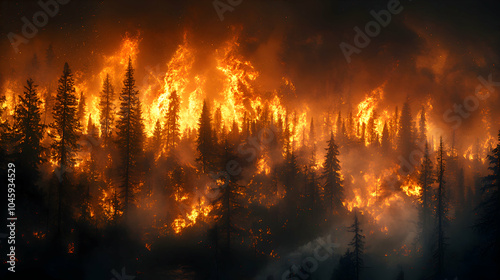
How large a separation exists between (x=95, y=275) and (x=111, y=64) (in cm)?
13121

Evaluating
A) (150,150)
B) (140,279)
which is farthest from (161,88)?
(140,279)

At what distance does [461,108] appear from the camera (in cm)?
15125

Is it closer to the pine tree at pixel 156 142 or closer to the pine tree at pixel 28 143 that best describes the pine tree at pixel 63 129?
the pine tree at pixel 28 143

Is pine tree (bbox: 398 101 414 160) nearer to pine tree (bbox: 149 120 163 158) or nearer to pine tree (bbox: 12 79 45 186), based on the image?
pine tree (bbox: 149 120 163 158)

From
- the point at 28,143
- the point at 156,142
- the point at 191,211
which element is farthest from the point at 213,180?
the point at 28,143

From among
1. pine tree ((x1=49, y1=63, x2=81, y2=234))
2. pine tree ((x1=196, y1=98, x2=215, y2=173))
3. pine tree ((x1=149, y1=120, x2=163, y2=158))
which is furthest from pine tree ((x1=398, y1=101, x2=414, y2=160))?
pine tree ((x1=49, y1=63, x2=81, y2=234))

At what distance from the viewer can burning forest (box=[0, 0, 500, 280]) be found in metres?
37.0
